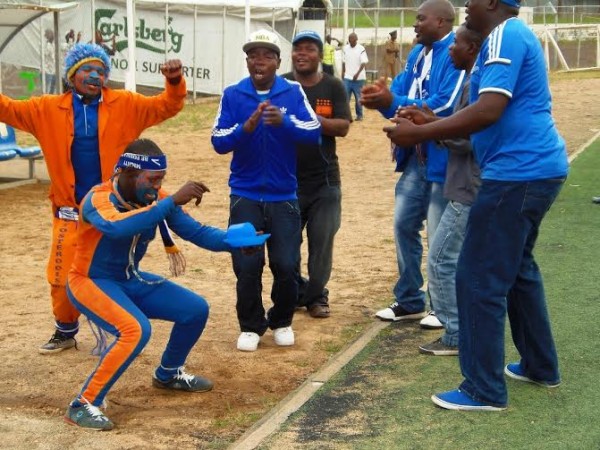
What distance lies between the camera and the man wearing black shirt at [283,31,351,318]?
752 centimetres

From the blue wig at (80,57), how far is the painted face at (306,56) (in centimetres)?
145

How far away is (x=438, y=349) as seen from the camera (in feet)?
21.6

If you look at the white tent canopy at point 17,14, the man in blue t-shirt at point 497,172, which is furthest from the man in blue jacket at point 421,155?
the white tent canopy at point 17,14

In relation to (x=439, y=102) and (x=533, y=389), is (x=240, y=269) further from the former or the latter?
(x=533, y=389)

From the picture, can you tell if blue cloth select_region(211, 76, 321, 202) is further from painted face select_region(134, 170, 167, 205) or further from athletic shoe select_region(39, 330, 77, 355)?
athletic shoe select_region(39, 330, 77, 355)

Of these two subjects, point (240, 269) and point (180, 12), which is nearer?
point (240, 269)

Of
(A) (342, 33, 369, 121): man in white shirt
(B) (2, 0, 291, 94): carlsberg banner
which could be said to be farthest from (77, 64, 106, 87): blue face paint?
(B) (2, 0, 291, 94): carlsberg banner

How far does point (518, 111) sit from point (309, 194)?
2.77 metres

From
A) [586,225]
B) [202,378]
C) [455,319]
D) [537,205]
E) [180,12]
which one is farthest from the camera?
[180,12]

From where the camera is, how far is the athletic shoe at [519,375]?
5762mm

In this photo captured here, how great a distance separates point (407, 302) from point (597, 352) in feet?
5.21

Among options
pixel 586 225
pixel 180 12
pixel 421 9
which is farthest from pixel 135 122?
pixel 180 12

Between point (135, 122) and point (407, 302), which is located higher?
point (135, 122)

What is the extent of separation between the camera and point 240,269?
22.6 feet
